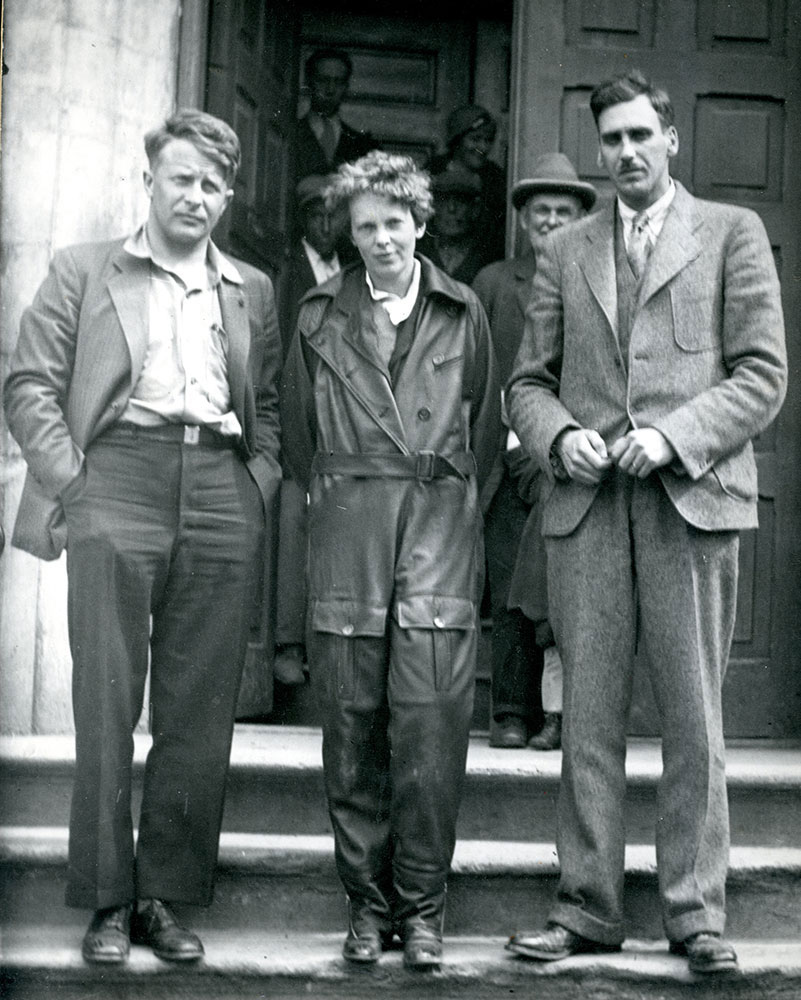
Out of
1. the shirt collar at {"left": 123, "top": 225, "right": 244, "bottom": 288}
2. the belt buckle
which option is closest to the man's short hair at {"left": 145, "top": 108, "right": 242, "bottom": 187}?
the shirt collar at {"left": 123, "top": 225, "right": 244, "bottom": 288}

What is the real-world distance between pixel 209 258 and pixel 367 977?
6.39 feet

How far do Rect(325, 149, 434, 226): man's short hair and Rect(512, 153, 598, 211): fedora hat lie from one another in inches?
45.7

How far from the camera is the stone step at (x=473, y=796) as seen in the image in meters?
4.37

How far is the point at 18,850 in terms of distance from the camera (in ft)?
13.3

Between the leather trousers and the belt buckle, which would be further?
the belt buckle

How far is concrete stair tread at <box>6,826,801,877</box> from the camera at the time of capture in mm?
4074

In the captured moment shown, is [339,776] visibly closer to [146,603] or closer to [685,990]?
[146,603]

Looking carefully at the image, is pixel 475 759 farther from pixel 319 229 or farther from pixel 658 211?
pixel 319 229

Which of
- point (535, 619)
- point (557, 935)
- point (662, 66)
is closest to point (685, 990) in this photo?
point (557, 935)

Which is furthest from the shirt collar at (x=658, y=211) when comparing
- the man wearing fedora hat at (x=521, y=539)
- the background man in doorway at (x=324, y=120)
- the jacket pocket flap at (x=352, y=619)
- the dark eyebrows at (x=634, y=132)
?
the background man in doorway at (x=324, y=120)

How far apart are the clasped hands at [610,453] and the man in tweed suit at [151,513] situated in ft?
2.85

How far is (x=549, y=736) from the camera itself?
4844 mm

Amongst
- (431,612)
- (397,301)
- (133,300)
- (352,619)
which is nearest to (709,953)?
(431,612)

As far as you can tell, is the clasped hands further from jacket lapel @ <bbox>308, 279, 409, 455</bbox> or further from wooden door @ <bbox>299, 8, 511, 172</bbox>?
wooden door @ <bbox>299, 8, 511, 172</bbox>
